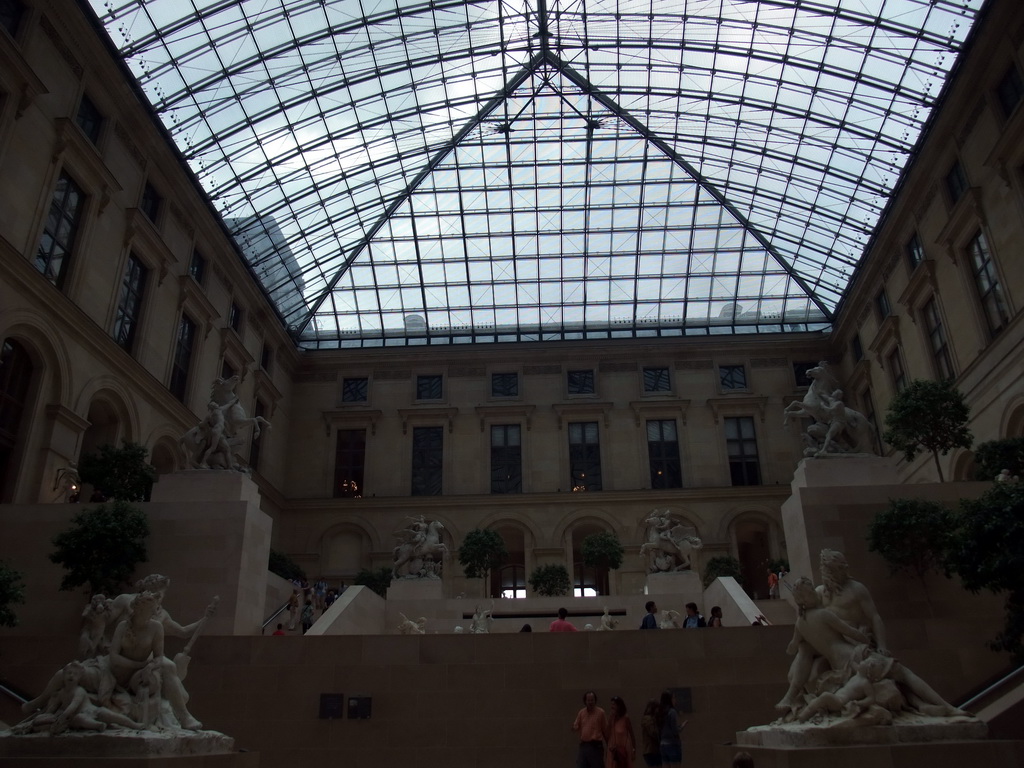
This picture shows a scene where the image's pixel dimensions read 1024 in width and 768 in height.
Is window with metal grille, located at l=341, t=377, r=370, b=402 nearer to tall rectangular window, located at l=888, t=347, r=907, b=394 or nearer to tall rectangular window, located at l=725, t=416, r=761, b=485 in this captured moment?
tall rectangular window, located at l=725, t=416, r=761, b=485

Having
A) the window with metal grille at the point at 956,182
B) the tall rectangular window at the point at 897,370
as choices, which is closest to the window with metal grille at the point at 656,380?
the tall rectangular window at the point at 897,370

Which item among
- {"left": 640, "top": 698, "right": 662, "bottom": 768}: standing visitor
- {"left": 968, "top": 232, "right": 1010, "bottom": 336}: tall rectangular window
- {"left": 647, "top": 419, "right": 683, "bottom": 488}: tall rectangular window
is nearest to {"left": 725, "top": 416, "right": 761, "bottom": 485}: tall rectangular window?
{"left": 647, "top": 419, "right": 683, "bottom": 488}: tall rectangular window

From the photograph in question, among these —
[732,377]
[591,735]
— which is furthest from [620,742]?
[732,377]

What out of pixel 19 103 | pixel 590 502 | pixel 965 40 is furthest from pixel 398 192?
pixel 965 40

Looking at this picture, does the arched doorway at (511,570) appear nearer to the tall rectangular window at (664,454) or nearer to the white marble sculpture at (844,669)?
the tall rectangular window at (664,454)

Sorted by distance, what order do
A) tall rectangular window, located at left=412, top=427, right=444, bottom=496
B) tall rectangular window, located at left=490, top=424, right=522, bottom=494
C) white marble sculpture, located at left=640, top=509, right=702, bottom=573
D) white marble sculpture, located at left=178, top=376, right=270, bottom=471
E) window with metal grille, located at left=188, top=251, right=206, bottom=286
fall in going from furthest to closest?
tall rectangular window, located at left=412, top=427, right=444, bottom=496
tall rectangular window, located at left=490, top=424, right=522, bottom=494
window with metal grille, located at left=188, top=251, right=206, bottom=286
white marble sculpture, located at left=640, top=509, right=702, bottom=573
white marble sculpture, located at left=178, top=376, right=270, bottom=471

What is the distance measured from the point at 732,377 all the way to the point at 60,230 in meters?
31.6

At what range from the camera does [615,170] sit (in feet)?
132

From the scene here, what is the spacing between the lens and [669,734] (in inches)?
396

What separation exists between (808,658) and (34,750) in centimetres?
773

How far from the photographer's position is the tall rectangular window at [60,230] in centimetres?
2316

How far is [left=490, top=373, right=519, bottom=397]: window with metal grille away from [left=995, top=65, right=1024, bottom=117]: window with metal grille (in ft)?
81.9

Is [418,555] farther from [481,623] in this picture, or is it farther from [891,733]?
[891,733]

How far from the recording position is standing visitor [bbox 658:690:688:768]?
32.3 feet
